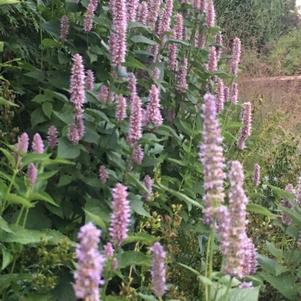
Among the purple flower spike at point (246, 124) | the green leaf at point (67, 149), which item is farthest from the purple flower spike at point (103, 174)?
the purple flower spike at point (246, 124)

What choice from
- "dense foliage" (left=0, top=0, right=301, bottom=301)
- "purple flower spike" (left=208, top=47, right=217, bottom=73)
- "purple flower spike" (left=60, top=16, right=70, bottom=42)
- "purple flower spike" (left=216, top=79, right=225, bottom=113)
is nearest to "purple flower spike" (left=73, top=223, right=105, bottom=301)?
"dense foliage" (left=0, top=0, right=301, bottom=301)

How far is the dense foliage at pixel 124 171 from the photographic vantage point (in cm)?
197

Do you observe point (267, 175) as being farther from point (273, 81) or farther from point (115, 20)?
point (273, 81)

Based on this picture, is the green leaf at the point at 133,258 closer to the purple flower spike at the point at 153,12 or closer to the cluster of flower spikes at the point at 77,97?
the cluster of flower spikes at the point at 77,97

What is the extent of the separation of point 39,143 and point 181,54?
2.02 meters

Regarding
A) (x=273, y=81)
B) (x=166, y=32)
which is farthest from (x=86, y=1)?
(x=273, y=81)

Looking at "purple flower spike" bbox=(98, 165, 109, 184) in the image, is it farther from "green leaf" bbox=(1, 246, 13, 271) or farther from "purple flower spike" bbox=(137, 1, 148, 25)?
"purple flower spike" bbox=(137, 1, 148, 25)

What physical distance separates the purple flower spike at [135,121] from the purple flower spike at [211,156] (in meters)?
0.87

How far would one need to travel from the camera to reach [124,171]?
10.2 feet

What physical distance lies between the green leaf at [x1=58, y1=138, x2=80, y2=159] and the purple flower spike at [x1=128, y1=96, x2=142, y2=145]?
0.27 meters

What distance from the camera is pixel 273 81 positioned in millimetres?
9297

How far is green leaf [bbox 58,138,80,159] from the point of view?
9.53 feet

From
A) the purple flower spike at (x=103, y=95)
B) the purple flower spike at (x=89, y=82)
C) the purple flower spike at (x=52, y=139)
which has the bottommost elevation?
the purple flower spike at (x=52, y=139)

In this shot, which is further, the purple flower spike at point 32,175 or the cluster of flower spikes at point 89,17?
the cluster of flower spikes at point 89,17
